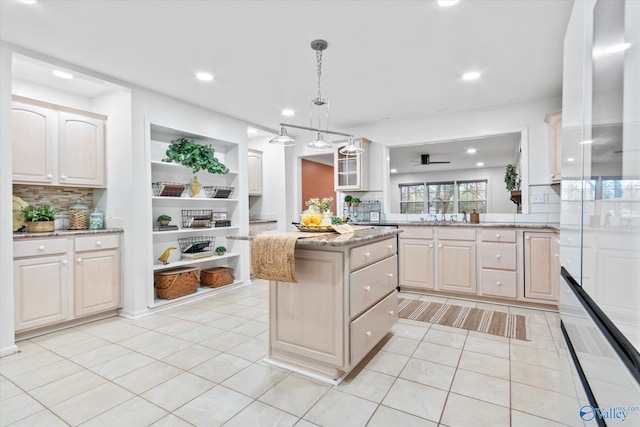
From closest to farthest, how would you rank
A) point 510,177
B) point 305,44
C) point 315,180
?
point 305,44 < point 510,177 < point 315,180

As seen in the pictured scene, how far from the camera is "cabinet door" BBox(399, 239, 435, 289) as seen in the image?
4090 millimetres

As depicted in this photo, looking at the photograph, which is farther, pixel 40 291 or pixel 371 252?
pixel 40 291

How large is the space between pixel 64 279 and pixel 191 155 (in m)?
1.85

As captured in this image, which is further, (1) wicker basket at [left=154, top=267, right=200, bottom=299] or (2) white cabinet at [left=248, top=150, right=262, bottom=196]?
(2) white cabinet at [left=248, top=150, right=262, bottom=196]

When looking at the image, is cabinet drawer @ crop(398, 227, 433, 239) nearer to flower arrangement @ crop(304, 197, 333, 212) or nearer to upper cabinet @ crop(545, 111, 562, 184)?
upper cabinet @ crop(545, 111, 562, 184)

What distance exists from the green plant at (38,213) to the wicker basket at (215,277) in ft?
5.98

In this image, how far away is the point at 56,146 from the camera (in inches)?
127

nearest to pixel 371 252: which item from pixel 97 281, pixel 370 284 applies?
pixel 370 284

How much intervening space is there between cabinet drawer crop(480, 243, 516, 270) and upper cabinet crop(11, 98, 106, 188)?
445cm

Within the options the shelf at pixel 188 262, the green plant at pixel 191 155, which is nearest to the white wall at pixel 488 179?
the shelf at pixel 188 262

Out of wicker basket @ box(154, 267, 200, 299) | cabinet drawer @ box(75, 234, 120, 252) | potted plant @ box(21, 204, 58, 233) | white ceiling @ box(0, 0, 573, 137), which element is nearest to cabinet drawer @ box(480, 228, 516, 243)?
white ceiling @ box(0, 0, 573, 137)

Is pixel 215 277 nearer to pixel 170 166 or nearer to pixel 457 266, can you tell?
pixel 170 166

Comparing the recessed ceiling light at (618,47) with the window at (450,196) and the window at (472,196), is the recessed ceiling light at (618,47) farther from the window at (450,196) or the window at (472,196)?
the window at (472,196)

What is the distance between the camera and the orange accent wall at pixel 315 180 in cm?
680
